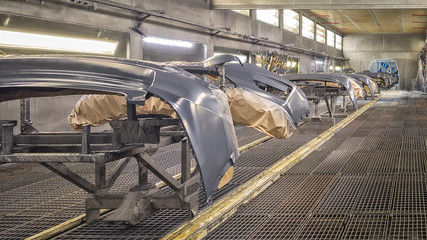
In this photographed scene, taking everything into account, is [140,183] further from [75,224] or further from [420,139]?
[420,139]

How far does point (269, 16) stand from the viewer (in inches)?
882

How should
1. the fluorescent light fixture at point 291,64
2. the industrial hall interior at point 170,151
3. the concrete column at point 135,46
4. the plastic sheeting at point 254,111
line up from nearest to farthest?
1. the industrial hall interior at point 170,151
2. the plastic sheeting at point 254,111
3. the concrete column at point 135,46
4. the fluorescent light fixture at point 291,64

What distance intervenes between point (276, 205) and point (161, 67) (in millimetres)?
1891

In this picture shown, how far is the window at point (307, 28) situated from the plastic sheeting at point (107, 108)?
83.7ft

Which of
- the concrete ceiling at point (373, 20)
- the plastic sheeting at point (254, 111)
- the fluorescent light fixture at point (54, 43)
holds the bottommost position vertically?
the plastic sheeting at point (254, 111)

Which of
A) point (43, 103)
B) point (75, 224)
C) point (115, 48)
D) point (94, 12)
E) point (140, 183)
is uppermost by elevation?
point (94, 12)

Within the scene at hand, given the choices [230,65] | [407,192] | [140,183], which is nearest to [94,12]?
[230,65]

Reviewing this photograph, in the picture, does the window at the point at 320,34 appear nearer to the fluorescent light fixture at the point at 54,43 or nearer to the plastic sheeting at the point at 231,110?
the fluorescent light fixture at the point at 54,43

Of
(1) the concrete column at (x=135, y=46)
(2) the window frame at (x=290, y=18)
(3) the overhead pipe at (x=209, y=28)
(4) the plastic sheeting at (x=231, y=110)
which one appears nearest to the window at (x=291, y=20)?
(2) the window frame at (x=290, y=18)

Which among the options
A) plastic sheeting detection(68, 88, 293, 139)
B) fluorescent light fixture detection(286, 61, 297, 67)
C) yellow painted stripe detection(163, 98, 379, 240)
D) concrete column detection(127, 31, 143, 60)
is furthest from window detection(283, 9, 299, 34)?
plastic sheeting detection(68, 88, 293, 139)

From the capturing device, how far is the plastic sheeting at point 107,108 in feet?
14.8

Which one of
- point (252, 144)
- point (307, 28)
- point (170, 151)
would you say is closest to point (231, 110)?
point (170, 151)

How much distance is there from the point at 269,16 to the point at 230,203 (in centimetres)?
1921

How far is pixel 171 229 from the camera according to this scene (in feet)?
12.0
